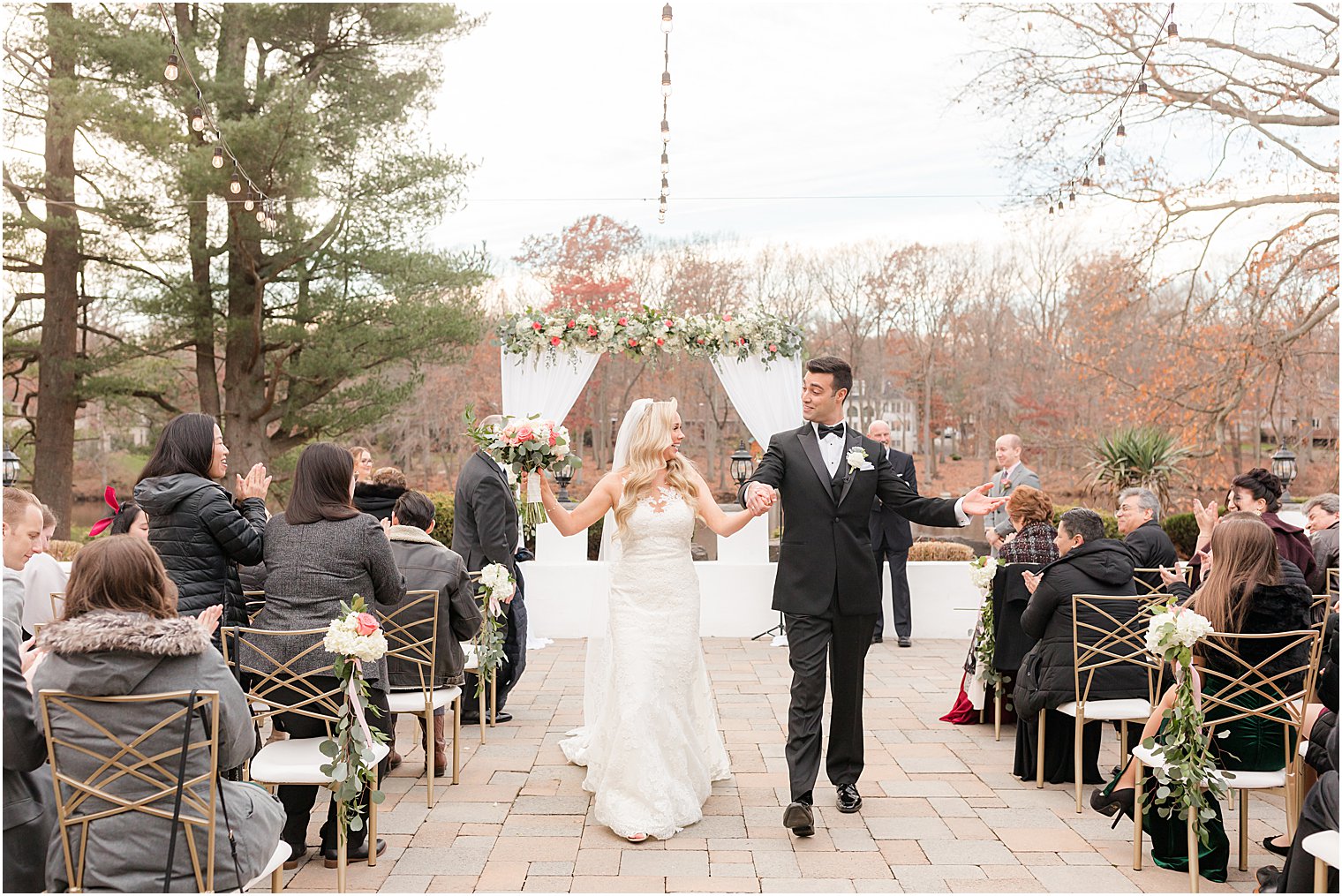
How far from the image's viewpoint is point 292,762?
138 inches

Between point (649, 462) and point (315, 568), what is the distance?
1415 millimetres

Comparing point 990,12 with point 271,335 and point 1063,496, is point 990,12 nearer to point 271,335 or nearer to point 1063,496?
point 271,335

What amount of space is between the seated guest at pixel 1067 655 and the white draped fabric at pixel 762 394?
440cm

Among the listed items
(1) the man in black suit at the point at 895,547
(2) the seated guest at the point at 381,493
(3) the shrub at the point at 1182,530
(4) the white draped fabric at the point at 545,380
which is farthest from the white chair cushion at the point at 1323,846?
(3) the shrub at the point at 1182,530

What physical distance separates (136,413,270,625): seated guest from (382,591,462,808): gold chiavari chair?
827 mm

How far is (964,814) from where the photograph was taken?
4441 mm

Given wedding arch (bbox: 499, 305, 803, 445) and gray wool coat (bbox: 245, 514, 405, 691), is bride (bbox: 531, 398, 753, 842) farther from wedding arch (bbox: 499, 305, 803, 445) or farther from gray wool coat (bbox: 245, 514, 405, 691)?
wedding arch (bbox: 499, 305, 803, 445)

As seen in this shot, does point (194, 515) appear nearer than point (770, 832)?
Yes

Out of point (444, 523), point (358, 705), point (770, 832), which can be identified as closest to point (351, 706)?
point (358, 705)

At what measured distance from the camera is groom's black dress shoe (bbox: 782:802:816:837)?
407 cm

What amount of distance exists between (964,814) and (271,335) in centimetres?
1198

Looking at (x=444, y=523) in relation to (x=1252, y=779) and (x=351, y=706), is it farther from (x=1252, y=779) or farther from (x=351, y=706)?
(x=1252, y=779)

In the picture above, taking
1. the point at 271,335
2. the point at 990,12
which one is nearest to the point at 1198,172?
the point at 990,12

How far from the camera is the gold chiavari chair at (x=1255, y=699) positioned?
3.55 metres
